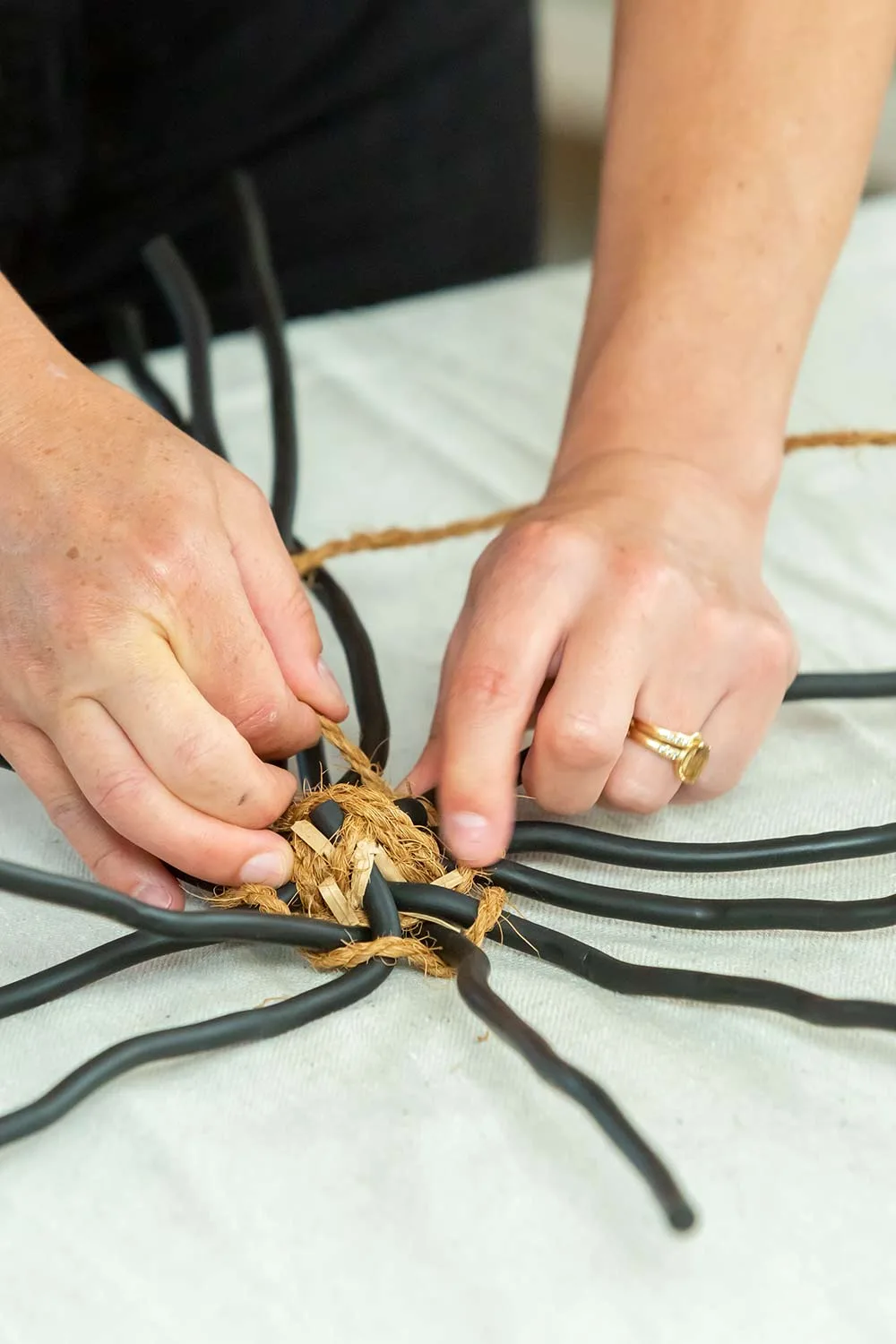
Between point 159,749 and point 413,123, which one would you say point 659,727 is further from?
point 413,123

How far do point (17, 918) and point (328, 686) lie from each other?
0.34 feet

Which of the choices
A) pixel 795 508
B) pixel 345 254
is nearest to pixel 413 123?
pixel 345 254

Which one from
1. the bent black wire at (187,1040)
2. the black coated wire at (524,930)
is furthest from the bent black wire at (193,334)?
the bent black wire at (187,1040)

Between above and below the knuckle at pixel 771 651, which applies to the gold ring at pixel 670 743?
below

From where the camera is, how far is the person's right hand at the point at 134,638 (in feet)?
0.97

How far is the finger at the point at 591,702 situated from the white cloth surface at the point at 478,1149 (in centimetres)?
4

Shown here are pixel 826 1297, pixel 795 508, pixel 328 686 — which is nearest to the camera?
pixel 826 1297

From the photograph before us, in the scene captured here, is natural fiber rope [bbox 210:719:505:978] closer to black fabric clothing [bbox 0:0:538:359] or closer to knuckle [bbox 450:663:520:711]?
knuckle [bbox 450:663:520:711]

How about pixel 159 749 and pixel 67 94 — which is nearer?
pixel 159 749

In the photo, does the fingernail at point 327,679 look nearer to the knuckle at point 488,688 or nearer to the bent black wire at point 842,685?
the knuckle at point 488,688

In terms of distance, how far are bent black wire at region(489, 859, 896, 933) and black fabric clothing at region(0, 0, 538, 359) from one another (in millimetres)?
384

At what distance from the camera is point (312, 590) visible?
44cm

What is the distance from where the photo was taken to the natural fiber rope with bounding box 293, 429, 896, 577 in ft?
1.41

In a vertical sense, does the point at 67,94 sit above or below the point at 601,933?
above
